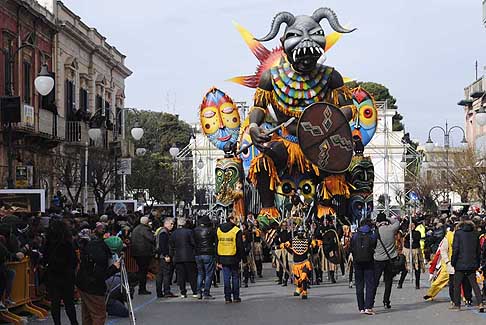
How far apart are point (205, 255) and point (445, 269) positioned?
4.65m

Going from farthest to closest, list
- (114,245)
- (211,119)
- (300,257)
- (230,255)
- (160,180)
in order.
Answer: (160,180) < (211,119) < (300,257) < (230,255) < (114,245)

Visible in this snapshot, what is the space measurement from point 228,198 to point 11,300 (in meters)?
17.1

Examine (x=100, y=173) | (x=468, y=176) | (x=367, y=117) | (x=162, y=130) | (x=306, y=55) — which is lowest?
(x=468, y=176)

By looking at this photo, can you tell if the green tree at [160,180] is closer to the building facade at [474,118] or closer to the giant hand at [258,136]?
the building facade at [474,118]

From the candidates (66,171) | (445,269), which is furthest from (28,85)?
(445,269)

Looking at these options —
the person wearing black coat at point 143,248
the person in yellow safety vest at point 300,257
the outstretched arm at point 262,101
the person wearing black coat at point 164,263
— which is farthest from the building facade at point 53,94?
the person in yellow safety vest at point 300,257

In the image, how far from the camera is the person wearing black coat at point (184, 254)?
19.0 m

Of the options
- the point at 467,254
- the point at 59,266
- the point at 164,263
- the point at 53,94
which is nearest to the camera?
the point at 59,266

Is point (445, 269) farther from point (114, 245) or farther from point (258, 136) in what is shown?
point (258, 136)

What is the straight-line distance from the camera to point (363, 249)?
1622cm

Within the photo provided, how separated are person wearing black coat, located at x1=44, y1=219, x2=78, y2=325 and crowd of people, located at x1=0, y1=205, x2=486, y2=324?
1 cm

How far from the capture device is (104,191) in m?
40.3

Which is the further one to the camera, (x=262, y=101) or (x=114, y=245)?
(x=262, y=101)

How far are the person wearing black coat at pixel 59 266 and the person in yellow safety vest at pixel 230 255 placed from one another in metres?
4.73
